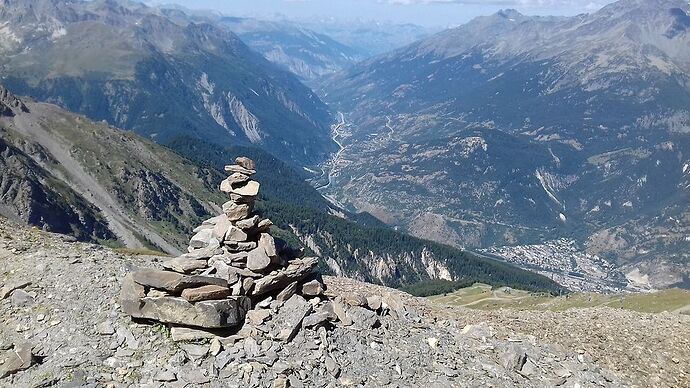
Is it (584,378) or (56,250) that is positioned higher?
(56,250)

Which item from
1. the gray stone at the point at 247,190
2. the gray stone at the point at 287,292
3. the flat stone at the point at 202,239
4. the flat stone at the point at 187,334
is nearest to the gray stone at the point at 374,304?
the gray stone at the point at 287,292

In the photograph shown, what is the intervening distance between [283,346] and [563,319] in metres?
31.2

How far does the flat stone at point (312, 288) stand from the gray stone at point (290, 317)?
139 cm

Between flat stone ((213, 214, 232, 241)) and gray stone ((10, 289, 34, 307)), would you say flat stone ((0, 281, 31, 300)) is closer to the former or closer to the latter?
gray stone ((10, 289, 34, 307))

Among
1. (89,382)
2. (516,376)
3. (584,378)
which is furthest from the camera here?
(584,378)

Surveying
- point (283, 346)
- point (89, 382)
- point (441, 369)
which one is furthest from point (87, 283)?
point (441, 369)

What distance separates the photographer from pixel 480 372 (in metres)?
34.9

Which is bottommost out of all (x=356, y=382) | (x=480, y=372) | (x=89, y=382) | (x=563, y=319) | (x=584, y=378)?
(x=563, y=319)

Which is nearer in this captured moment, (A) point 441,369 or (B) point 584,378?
(A) point 441,369

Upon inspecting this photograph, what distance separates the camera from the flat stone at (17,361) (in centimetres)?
2770

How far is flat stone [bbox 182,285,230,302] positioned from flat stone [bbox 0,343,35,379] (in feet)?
25.3

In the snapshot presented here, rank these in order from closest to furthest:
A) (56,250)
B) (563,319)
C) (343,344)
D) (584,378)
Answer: (343,344)
(584,378)
(56,250)
(563,319)

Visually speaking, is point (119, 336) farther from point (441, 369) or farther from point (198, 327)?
point (441, 369)

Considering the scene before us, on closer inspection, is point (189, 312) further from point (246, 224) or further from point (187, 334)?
point (246, 224)
